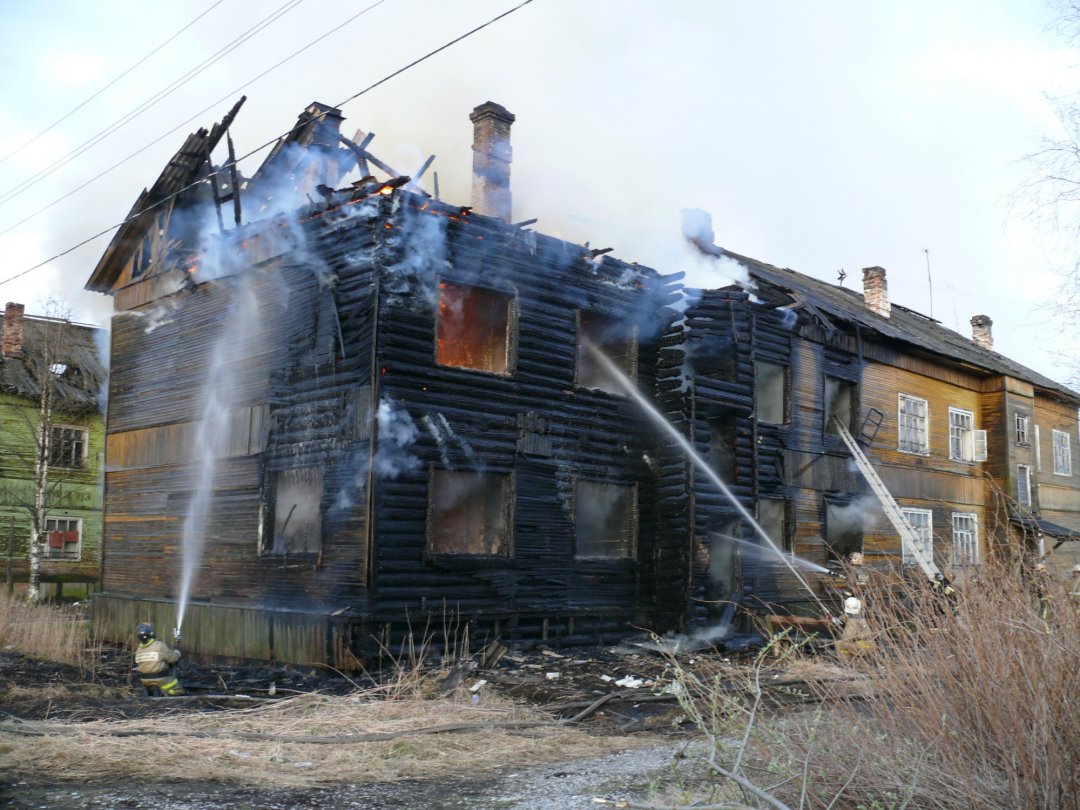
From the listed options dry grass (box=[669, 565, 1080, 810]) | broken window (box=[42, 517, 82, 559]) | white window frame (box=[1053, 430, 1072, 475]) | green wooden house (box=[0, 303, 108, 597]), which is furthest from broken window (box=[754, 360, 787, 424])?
broken window (box=[42, 517, 82, 559])

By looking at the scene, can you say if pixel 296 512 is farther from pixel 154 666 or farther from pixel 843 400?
pixel 843 400

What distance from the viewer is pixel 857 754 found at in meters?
6.18

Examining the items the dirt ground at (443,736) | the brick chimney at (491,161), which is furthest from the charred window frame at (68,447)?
the brick chimney at (491,161)

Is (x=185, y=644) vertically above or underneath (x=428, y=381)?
underneath

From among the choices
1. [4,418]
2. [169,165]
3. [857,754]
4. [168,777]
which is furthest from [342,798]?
[4,418]

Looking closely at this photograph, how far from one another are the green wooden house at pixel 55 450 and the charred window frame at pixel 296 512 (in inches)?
633

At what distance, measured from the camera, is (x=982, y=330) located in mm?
35625

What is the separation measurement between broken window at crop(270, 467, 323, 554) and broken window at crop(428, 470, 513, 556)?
5.82ft

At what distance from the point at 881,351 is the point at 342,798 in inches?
775

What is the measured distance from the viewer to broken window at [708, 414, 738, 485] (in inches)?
768

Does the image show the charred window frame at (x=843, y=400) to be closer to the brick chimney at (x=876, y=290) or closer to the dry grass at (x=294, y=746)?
the brick chimney at (x=876, y=290)

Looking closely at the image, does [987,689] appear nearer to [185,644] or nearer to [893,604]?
[893,604]

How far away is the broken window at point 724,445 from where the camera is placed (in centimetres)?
1950

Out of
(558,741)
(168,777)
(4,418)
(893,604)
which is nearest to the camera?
(893,604)
